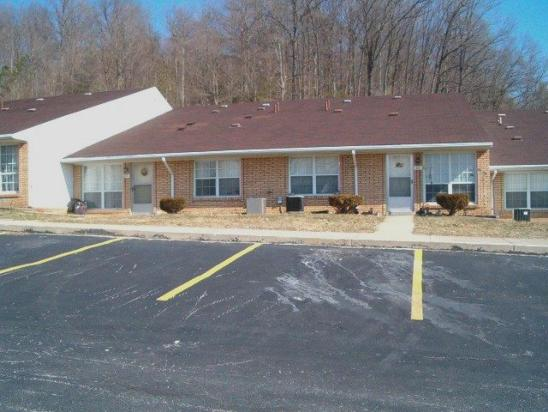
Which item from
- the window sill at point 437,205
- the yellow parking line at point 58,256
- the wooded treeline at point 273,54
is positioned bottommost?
the yellow parking line at point 58,256

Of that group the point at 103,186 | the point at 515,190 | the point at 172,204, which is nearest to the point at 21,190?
the point at 103,186

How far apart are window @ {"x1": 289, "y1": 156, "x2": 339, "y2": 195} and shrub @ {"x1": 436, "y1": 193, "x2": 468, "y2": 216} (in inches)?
144

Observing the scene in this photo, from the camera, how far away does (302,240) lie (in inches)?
460

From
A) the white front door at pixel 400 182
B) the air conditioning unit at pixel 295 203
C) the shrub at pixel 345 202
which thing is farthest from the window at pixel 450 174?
the air conditioning unit at pixel 295 203

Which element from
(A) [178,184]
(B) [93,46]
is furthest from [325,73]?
(A) [178,184]

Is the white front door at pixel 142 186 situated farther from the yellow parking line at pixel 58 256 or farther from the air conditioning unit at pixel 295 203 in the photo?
the yellow parking line at pixel 58 256

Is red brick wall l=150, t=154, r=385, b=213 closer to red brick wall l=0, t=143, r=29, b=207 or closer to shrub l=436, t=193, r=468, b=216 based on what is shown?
shrub l=436, t=193, r=468, b=216

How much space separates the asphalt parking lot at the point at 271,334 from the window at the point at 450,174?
917cm

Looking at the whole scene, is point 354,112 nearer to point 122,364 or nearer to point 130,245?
point 130,245

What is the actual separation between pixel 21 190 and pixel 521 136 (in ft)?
64.9

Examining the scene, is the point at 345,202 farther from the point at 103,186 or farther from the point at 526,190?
the point at 103,186

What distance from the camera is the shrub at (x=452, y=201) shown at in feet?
57.1

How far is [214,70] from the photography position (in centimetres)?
4316

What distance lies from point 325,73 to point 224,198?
24273 millimetres
